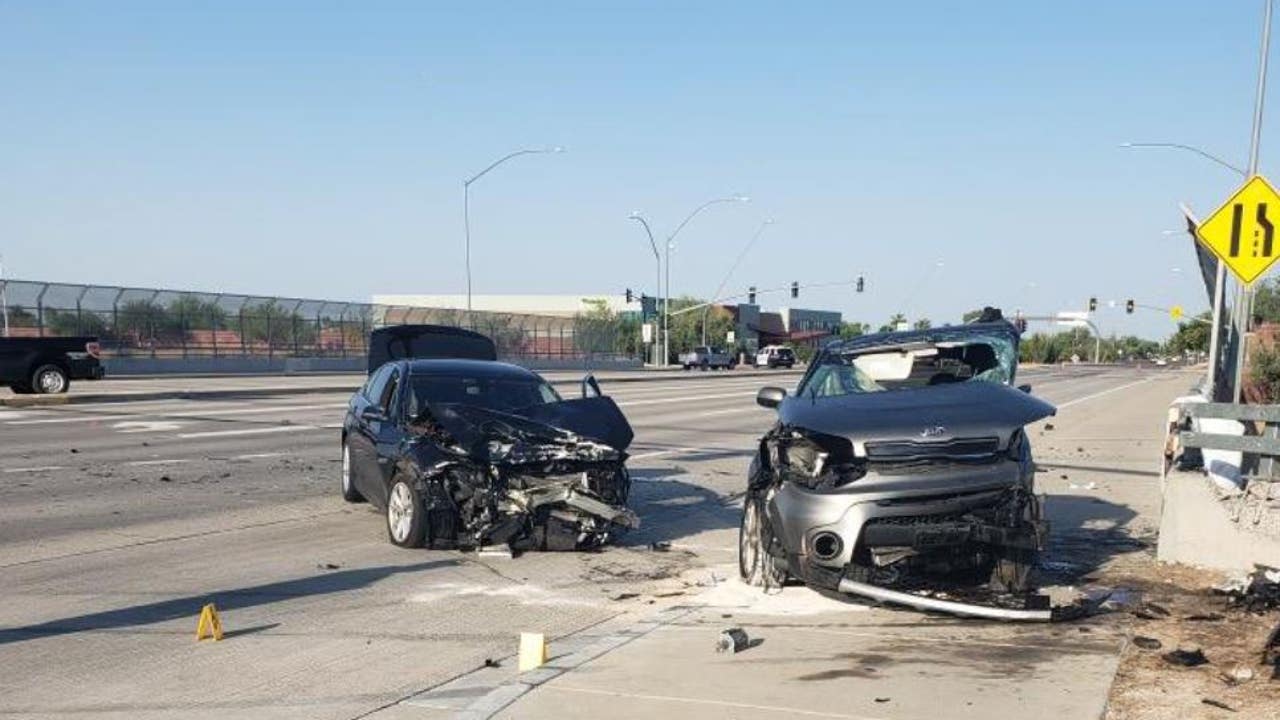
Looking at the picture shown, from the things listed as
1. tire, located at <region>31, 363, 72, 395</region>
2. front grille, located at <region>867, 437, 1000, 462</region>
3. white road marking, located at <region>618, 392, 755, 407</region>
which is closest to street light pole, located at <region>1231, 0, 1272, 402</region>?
front grille, located at <region>867, 437, 1000, 462</region>

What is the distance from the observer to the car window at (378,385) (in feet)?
37.5

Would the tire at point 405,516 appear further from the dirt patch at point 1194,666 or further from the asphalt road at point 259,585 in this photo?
the dirt patch at point 1194,666

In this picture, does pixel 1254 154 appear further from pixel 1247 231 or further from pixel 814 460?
pixel 814 460

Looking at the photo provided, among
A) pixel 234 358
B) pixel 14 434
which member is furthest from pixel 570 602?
pixel 234 358

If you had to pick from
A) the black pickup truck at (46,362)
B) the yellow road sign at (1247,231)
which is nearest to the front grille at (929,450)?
the yellow road sign at (1247,231)

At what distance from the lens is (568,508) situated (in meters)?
9.48

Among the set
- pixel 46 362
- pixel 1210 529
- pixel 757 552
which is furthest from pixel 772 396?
pixel 46 362

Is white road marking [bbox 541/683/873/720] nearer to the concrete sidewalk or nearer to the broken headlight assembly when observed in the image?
the concrete sidewalk

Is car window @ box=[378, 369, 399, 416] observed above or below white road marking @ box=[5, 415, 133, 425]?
above

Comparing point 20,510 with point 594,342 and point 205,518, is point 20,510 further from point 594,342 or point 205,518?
point 594,342

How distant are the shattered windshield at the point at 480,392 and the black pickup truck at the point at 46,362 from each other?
1953 centimetres

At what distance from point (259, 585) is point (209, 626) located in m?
1.47

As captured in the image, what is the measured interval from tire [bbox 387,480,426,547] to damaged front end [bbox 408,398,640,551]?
8 centimetres

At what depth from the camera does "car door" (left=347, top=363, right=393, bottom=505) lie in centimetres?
1071
